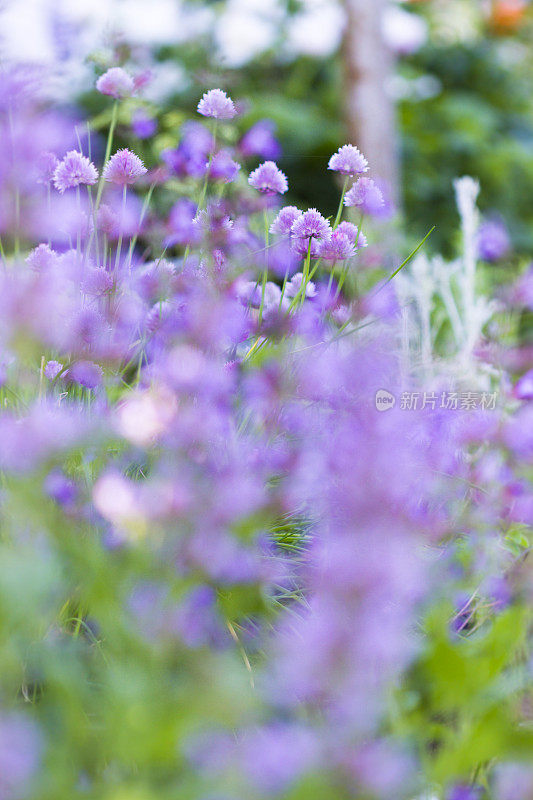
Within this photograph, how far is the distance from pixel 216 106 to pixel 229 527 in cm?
59

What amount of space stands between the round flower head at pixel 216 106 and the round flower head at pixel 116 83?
11 centimetres

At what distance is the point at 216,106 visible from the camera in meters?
0.94

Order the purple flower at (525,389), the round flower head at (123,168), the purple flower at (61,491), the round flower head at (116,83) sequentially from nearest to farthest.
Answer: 1. the purple flower at (61,491)
2. the round flower head at (123,168)
3. the round flower head at (116,83)
4. the purple flower at (525,389)

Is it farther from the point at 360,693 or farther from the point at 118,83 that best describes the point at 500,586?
the point at 118,83

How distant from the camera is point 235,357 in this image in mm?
941

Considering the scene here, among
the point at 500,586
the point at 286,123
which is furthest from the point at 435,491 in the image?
the point at 286,123

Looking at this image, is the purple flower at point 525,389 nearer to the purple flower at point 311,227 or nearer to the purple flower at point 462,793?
the purple flower at point 311,227

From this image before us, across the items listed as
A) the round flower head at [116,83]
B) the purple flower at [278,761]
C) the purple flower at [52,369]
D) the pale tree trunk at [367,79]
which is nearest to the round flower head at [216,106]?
the round flower head at [116,83]

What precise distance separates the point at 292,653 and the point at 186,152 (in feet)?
2.67

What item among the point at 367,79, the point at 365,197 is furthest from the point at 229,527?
the point at 367,79

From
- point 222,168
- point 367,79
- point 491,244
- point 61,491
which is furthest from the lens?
point 367,79

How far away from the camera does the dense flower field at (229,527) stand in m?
0.45

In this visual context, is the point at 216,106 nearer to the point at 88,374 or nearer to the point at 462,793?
the point at 88,374

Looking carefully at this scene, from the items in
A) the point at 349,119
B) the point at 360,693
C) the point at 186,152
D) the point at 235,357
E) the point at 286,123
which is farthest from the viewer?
the point at 286,123
